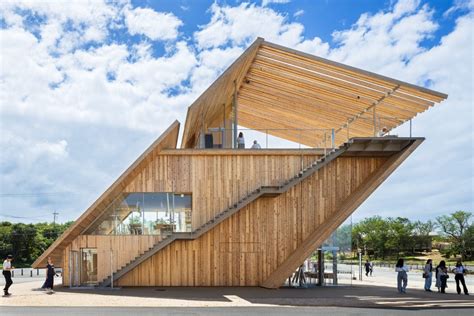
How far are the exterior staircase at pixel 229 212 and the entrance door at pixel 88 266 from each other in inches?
22.3

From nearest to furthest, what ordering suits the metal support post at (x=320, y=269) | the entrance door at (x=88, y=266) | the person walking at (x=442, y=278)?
the person walking at (x=442, y=278), the entrance door at (x=88, y=266), the metal support post at (x=320, y=269)

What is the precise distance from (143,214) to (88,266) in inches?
130

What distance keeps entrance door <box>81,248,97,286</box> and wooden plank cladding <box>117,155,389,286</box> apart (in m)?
1.16

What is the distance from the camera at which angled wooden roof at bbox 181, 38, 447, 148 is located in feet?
70.1

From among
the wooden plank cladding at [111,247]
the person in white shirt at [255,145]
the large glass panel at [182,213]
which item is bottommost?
the wooden plank cladding at [111,247]

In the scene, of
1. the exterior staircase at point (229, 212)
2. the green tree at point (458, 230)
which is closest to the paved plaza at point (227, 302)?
the exterior staircase at point (229, 212)

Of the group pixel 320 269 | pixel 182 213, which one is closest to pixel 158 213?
pixel 182 213

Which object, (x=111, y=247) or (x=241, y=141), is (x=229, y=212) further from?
(x=111, y=247)

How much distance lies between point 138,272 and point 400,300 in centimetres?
1127

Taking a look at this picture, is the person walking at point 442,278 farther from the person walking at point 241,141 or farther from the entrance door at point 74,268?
the entrance door at point 74,268

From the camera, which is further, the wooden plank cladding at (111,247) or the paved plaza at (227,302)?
the wooden plank cladding at (111,247)

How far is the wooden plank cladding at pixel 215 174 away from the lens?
962 inches

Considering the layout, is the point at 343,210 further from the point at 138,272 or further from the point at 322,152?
the point at 138,272

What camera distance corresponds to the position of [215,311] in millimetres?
15133
